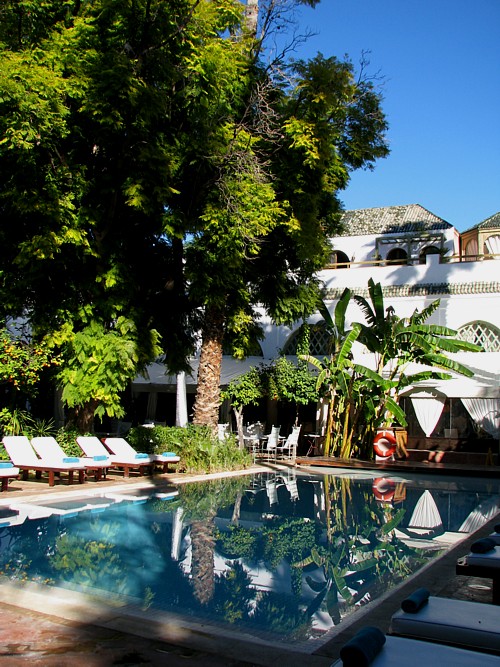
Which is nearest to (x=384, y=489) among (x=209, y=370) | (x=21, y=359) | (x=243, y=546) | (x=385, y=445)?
(x=209, y=370)

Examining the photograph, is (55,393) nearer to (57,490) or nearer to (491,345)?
(57,490)

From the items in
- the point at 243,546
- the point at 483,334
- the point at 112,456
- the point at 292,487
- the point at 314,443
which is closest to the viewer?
the point at 243,546

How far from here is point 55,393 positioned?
876 inches

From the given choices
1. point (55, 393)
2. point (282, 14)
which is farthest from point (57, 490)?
point (282, 14)

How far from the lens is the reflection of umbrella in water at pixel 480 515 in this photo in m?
10.9

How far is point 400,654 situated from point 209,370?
14.8m

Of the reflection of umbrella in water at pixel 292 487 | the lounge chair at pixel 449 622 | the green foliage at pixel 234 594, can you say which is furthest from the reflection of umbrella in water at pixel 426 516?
the lounge chair at pixel 449 622

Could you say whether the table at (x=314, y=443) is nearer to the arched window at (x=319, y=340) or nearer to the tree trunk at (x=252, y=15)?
the arched window at (x=319, y=340)

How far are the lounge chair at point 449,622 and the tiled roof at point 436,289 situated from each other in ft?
64.5

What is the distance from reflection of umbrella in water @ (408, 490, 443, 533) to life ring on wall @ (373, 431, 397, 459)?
695 centimetres

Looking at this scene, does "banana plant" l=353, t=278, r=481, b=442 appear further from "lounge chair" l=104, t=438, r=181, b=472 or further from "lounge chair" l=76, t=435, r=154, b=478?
"lounge chair" l=76, t=435, r=154, b=478

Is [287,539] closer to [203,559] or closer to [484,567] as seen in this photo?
[203,559]

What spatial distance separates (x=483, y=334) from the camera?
22.9 metres

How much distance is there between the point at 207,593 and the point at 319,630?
57.7 inches
